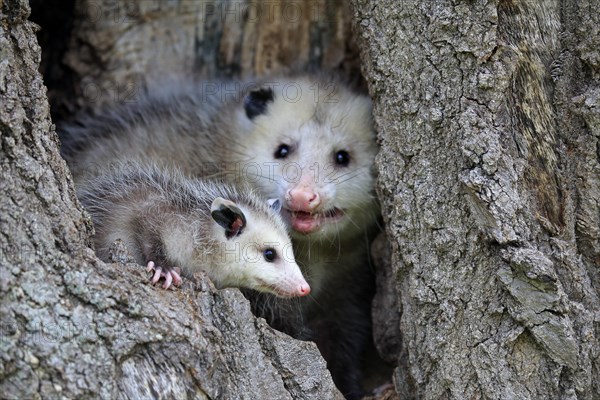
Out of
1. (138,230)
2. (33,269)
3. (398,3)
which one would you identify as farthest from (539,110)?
(33,269)

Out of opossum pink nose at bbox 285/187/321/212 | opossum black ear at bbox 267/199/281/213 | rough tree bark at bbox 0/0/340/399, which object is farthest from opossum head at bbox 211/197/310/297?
rough tree bark at bbox 0/0/340/399

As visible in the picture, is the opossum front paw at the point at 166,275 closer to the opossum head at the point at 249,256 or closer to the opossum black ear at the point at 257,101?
the opossum head at the point at 249,256

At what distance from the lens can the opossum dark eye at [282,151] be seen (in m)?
3.25

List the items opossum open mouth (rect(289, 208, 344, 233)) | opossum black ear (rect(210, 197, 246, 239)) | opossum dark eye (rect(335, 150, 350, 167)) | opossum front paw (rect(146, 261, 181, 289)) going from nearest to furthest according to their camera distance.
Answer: opossum front paw (rect(146, 261, 181, 289))
opossum black ear (rect(210, 197, 246, 239))
opossum open mouth (rect(289, 208, 344, 233))
opossum dark eye (rect(335, 150, 350, 167))

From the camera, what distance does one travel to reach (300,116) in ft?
11.0

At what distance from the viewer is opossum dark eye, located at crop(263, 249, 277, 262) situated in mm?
2639

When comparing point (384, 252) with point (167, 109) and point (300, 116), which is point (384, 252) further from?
point (167, 109)

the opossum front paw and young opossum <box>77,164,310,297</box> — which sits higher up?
the opossum front paw

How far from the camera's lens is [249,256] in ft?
8.57

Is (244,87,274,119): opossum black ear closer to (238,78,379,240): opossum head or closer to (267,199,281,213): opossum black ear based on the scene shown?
(238,78,379,240): opossum head

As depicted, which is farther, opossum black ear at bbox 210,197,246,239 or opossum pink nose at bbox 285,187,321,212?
opossum pink nose at bbox 285,187,321,212

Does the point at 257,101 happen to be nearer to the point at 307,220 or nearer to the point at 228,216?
the point at 307,220

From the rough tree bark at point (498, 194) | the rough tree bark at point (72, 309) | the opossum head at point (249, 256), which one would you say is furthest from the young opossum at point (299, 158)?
the rough tree bark at point (72, 309)

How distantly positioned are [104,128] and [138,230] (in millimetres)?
1176
